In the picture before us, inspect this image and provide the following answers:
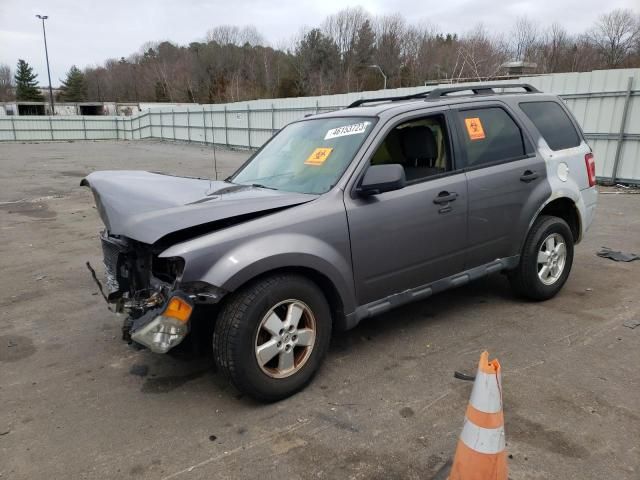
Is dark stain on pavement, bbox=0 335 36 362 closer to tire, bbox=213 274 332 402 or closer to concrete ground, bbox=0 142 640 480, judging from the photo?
concrete ground, bbox=0 142 640 480

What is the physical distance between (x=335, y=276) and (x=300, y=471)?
3.94ft

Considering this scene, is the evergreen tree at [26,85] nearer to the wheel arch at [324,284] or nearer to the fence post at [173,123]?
the fence post at [173,123]

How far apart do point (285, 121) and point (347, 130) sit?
66.3 ft

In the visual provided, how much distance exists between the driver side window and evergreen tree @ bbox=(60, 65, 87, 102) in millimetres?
97366

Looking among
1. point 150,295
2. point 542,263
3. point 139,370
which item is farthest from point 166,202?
point 542,263

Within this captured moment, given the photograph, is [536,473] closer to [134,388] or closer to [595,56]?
[134,388]

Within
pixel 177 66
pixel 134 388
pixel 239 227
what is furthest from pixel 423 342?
pixel 177 66

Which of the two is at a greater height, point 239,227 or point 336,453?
point 239,227

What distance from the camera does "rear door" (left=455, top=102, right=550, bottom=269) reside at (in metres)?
4.05

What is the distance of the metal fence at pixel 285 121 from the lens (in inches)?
464

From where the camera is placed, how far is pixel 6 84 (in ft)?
317

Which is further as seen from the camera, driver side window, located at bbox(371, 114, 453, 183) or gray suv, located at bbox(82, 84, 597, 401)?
driver side window, located at bbox(371, 114, 453, 183)

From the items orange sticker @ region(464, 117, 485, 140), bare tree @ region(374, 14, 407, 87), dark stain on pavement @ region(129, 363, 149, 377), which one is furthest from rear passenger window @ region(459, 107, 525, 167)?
bare tree @ region(374, 14, 407, 87)

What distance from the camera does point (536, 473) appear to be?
246cm
